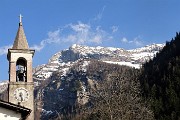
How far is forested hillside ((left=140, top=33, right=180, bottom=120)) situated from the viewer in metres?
114

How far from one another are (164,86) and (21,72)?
4345 inches

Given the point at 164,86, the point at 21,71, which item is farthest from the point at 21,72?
the point at 164,86

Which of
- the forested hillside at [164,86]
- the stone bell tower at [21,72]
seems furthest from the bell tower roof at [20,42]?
the forested hillside at [164,86]

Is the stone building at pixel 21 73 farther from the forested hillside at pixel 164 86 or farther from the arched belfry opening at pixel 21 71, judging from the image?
the forested hillside at pixel 164 86

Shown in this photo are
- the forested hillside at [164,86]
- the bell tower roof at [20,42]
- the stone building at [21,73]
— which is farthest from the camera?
the forested hillside at [164,86]

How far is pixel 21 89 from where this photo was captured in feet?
119

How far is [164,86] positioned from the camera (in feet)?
474

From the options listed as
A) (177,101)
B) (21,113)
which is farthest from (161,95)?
(21,113)

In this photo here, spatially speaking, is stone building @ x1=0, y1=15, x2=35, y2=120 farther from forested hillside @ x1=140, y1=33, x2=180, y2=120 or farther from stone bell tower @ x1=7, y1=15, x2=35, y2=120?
forested hillside @ x1=140, y1=33, x2=180, y2=120

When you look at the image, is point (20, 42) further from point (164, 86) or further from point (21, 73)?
point (164, 86)

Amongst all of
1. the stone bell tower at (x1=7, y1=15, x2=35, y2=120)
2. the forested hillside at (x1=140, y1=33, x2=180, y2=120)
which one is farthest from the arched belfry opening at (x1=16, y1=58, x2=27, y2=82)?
the forested hillside at (x1=140, y1=33, x2=180, y2=120)

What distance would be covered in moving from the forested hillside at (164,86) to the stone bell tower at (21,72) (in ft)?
140

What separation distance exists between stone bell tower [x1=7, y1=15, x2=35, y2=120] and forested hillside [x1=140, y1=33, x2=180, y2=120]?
42.6 meters

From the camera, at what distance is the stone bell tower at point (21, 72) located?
3594 cm
